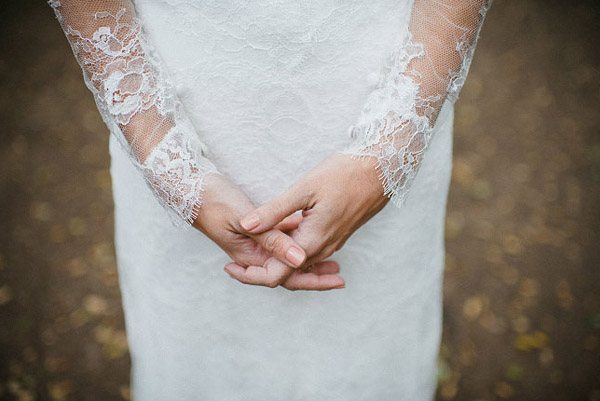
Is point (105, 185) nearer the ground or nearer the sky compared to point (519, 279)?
nearer the sky

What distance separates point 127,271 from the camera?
1841 millimetres

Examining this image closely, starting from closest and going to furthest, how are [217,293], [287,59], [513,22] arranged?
[287,59], [217,293], [513,22]

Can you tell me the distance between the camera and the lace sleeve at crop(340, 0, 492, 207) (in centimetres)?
134

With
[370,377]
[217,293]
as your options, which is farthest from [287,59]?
[370,377]

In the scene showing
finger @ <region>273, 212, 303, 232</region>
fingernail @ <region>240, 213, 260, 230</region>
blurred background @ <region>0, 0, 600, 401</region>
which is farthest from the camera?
blurred background @ <region>0, 0, 600, 401</region>

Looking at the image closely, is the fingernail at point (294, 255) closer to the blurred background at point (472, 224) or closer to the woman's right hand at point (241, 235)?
the woman's right hand at point (241, 235)

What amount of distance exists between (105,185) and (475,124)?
2.67 metres

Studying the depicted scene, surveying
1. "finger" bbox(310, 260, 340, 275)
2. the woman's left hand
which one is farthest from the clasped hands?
"finger" bbox(310, 260, 340, 275)

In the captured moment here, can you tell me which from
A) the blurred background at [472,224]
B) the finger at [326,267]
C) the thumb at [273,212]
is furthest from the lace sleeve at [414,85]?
the blurred background at [472,224]

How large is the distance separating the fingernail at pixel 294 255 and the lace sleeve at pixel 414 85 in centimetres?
26

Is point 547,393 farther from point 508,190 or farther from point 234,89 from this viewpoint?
point 234,89

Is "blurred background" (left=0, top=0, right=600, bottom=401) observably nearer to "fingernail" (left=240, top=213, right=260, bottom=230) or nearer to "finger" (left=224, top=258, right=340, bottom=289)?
"finger" (left=224, top=258, right=340, bottom=289)

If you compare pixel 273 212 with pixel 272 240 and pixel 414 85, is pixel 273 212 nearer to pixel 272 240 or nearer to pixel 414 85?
pixel 272 240

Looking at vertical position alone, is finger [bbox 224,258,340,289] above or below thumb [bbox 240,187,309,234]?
below
